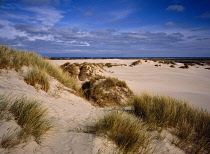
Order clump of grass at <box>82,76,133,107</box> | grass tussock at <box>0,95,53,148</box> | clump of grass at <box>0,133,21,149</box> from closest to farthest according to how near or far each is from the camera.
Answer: clump of grass at <box>0,133,21,149</box>
grass tussock at <box>0,95,53,148</box>
clump of grass at <box>82,76,133,107</box>

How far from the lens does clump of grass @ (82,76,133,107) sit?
7486 mm

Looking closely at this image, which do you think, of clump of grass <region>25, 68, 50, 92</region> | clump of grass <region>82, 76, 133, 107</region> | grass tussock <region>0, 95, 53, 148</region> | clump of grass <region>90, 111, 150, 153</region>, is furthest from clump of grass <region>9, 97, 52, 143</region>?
clump of grass <region>82, 76, 133, 107</region>

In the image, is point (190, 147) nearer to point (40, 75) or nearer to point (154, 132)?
point (154, 132)

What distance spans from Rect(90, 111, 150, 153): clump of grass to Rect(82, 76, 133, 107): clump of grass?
423 cm

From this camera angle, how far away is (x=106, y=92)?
794 cm

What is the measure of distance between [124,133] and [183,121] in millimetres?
1560

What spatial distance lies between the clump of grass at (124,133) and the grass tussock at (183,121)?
752 mm

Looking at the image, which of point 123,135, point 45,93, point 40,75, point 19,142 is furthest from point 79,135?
point 40,75

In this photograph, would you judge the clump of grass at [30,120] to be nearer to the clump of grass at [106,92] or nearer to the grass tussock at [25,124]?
the grass tussock at [25,124]

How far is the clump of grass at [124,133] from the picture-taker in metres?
2.48

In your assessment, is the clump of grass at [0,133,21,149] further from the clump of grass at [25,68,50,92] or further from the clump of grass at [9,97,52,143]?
the clump of grass at [25,68,50,92]

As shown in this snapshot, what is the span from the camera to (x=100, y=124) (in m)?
2.95

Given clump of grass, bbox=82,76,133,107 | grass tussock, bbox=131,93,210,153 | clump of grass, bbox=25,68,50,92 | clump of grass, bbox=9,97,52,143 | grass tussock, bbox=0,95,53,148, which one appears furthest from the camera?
clump of grass, bbox=82,76,133,107

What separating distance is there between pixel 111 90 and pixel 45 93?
12.1 feet
